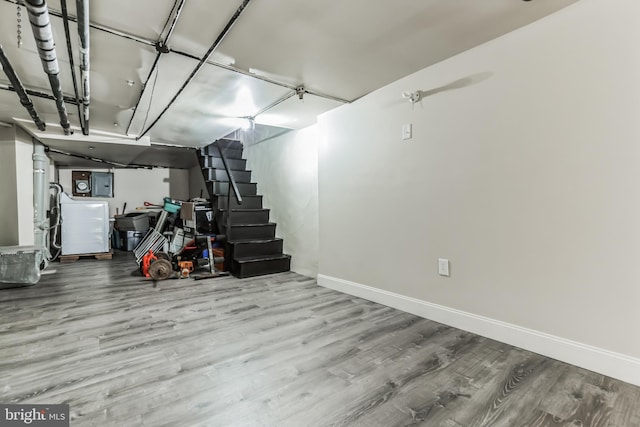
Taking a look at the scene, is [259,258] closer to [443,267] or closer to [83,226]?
[443,267]

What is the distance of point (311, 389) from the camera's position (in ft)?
4.95

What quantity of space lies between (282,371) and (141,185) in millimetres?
7250

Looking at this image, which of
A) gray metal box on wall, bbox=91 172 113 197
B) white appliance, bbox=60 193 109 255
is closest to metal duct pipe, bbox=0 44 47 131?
white appliance, bbox=60 193 109 255

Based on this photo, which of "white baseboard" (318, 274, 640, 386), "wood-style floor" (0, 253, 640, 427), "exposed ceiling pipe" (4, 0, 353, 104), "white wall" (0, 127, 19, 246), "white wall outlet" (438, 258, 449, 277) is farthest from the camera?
"white wall" (0, 127, 19, 246)

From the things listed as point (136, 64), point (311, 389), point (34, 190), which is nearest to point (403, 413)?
point (311, 389)

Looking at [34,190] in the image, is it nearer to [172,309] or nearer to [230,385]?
[172,309]

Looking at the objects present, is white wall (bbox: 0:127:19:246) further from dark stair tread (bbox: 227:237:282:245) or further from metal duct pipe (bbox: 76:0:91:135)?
dark stair tread (bbox: 227:237:282:245)

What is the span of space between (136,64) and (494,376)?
125 inches

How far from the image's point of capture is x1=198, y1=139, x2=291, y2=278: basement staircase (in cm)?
415

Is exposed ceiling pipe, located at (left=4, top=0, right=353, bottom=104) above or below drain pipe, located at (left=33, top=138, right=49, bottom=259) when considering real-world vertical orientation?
above

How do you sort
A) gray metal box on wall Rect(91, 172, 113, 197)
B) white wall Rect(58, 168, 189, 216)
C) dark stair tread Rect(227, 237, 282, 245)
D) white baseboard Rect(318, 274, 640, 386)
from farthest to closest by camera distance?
white wall Rect(58, 168, 189, 216), gray metal box on wall Rect(91, 172, 113, 197), dark stair tread Rect(227, 237, 282, 245), white baseboard Rect(318, 274, 640, 386)

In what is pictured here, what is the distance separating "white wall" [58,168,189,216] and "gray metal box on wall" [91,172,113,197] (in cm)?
9

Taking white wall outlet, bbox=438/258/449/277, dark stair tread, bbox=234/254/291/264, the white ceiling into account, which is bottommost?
dark stair tread, bbox=234/254/291/264

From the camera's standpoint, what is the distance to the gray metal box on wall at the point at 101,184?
688 cm
